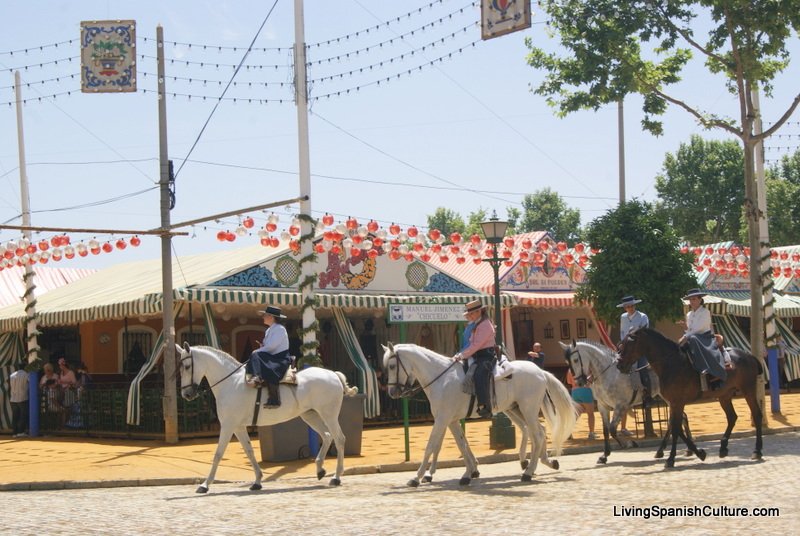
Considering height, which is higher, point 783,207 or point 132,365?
point 783,207

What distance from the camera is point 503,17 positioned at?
53.5ft

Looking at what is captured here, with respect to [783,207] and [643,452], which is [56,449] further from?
[783,207]

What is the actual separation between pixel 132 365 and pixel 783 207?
40695 mm

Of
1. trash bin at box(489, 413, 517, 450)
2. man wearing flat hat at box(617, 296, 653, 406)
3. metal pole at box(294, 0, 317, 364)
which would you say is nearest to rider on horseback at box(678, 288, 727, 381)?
man wearing flat hat at box(617, 296, 653, 406)

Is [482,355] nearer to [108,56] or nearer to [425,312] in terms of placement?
Result: [425,312]

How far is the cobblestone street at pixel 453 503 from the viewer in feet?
30.5

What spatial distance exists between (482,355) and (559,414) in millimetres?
1467

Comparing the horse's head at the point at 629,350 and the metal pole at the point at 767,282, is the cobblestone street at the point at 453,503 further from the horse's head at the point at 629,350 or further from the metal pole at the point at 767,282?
the metal pole at the point at 767,282

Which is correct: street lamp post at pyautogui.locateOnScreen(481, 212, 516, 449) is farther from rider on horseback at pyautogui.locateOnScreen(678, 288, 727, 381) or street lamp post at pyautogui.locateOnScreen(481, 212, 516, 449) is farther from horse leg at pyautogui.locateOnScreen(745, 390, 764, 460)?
horse leg at pyautogui.locateOnScreen(745, 390, 764, 460)

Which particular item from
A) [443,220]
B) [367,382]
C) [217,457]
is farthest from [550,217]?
[217,457]

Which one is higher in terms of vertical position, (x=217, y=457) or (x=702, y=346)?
(x=702, y=346)

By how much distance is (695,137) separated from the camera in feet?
200

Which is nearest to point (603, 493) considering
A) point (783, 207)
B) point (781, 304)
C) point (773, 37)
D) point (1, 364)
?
point (773, 37)

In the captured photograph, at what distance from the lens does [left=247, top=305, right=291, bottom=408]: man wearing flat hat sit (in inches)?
557
